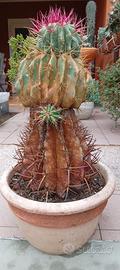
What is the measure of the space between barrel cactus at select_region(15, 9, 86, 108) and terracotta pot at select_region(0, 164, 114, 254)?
2.01ft

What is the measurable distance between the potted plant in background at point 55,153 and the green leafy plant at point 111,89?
2.93 m

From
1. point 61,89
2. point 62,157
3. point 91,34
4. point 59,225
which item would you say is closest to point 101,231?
point 59,225

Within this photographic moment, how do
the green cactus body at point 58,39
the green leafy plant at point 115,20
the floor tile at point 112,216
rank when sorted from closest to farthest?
1. the green cactus body at point 58,39
2. the floor tile at point 112,216
3. the green leafy plant at point 115,20

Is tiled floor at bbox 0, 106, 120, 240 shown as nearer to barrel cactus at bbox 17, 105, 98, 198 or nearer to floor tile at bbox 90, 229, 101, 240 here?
floor tile at bbox 90, 229, 101, 240

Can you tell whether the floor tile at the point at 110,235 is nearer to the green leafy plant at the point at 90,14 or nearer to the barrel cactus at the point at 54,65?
the barrel cactus at the point at 54,65

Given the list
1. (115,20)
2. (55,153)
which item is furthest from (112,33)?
(55,153)

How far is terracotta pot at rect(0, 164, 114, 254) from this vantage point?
177cm

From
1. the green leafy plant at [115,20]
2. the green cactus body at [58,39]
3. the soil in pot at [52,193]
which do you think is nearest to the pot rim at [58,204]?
A: the soil in pot at [52,193]

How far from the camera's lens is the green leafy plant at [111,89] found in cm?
486

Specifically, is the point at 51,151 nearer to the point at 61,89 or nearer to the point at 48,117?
the point at 48,117

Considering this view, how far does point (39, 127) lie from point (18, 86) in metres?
0.29

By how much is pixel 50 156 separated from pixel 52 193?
10.5 inches

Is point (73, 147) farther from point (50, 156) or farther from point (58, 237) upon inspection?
point (58, 237)

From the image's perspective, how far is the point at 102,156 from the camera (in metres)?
3.93
